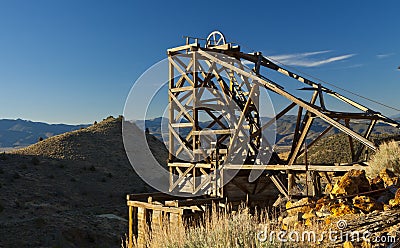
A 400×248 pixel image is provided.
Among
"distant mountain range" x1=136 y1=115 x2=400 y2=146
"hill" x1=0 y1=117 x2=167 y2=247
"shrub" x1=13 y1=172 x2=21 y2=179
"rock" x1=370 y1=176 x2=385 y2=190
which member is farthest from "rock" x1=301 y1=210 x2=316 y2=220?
"shrub" x1=13 y1=172 x2=21 y2=179

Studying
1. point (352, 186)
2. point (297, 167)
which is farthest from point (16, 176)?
point (352, 186)

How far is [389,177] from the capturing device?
8438mm

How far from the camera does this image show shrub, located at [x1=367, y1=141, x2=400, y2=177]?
9.09 meters

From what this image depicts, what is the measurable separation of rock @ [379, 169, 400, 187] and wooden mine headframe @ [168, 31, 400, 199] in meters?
3.29

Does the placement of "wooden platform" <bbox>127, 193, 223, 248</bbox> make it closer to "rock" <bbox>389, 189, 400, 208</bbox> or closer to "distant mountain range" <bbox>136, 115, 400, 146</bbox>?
"distant mountain range" <bbox>136, 115, 400, 146</bbox>

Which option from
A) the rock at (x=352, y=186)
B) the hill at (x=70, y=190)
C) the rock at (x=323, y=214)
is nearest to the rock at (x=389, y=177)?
the rock at (x=352, y=186)

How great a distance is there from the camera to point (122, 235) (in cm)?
2033

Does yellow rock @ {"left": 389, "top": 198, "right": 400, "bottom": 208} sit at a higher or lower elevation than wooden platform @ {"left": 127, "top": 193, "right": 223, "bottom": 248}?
higher

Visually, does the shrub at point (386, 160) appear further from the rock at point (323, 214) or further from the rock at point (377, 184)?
the rock at point (323, 214)

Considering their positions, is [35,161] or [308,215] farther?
[35,161]

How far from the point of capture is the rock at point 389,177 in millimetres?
8203

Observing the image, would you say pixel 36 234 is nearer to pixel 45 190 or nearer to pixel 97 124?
pixel 45 190

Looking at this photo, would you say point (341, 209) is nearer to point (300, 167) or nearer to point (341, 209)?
point (341, 209)

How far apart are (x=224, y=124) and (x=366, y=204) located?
9264mm
